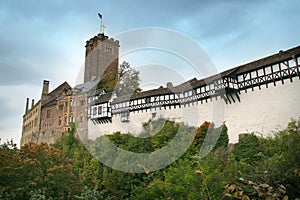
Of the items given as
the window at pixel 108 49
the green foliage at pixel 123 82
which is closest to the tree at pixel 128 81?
the green foliage at pixel 123 82

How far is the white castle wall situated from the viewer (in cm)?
2056

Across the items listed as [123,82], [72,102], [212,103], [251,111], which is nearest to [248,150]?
[251,111]

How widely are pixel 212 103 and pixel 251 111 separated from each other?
126 inches

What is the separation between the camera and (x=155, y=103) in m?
29.0

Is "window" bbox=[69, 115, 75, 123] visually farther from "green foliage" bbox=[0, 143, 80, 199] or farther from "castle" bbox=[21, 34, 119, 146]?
"green foliage" bbox=[0, 143, 80, 199]

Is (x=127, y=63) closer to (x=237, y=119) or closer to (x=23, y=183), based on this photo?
(x=237, y=119)

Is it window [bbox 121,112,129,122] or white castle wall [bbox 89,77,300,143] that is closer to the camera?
white castle wall [bbox 89,77,300,143]

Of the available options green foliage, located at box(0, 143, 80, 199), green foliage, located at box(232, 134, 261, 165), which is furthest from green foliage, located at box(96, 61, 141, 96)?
green foliage, located at box(0, 143, 80, 199)

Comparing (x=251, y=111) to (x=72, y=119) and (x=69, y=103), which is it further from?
(x=69, y=103)

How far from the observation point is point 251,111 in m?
22.7

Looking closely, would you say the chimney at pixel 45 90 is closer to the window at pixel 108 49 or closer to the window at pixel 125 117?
the window at pixel 108 49

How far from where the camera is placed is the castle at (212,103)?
20.8 meters

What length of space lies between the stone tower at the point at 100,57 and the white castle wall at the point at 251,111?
25387 mm

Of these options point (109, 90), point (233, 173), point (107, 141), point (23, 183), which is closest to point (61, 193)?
point (23, 183)
